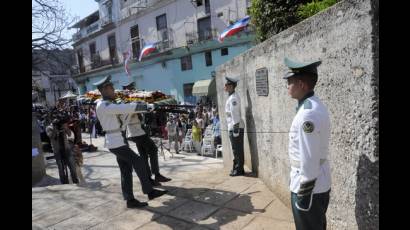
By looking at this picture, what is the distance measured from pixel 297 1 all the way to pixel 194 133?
6999 millimetres

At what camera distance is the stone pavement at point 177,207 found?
3941 mm

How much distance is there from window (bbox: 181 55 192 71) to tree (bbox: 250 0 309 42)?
17753 millimetres

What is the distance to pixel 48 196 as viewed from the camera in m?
5.68

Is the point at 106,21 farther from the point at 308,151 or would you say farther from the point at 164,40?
the point at 308,151

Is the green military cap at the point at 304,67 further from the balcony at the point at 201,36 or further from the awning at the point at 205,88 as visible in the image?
the balcony at the point at 201,36

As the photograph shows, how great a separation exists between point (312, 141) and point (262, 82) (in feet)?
7.78

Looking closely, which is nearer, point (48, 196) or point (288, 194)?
point (288, 194)

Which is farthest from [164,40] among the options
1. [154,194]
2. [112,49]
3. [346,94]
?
[346,94]

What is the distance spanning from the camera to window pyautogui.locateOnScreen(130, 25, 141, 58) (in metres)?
29.1

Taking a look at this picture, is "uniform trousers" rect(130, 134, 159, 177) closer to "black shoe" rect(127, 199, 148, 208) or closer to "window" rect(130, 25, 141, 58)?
"black shoe" rect(127, 199, 148, 208)

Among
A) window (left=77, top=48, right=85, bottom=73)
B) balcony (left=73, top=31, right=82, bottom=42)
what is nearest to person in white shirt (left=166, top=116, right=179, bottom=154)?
window (left=77, top=48, right=85, bottom=73)

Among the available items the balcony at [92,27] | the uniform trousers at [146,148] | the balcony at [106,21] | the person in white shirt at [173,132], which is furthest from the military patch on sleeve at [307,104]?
the balcony at [92,27]
